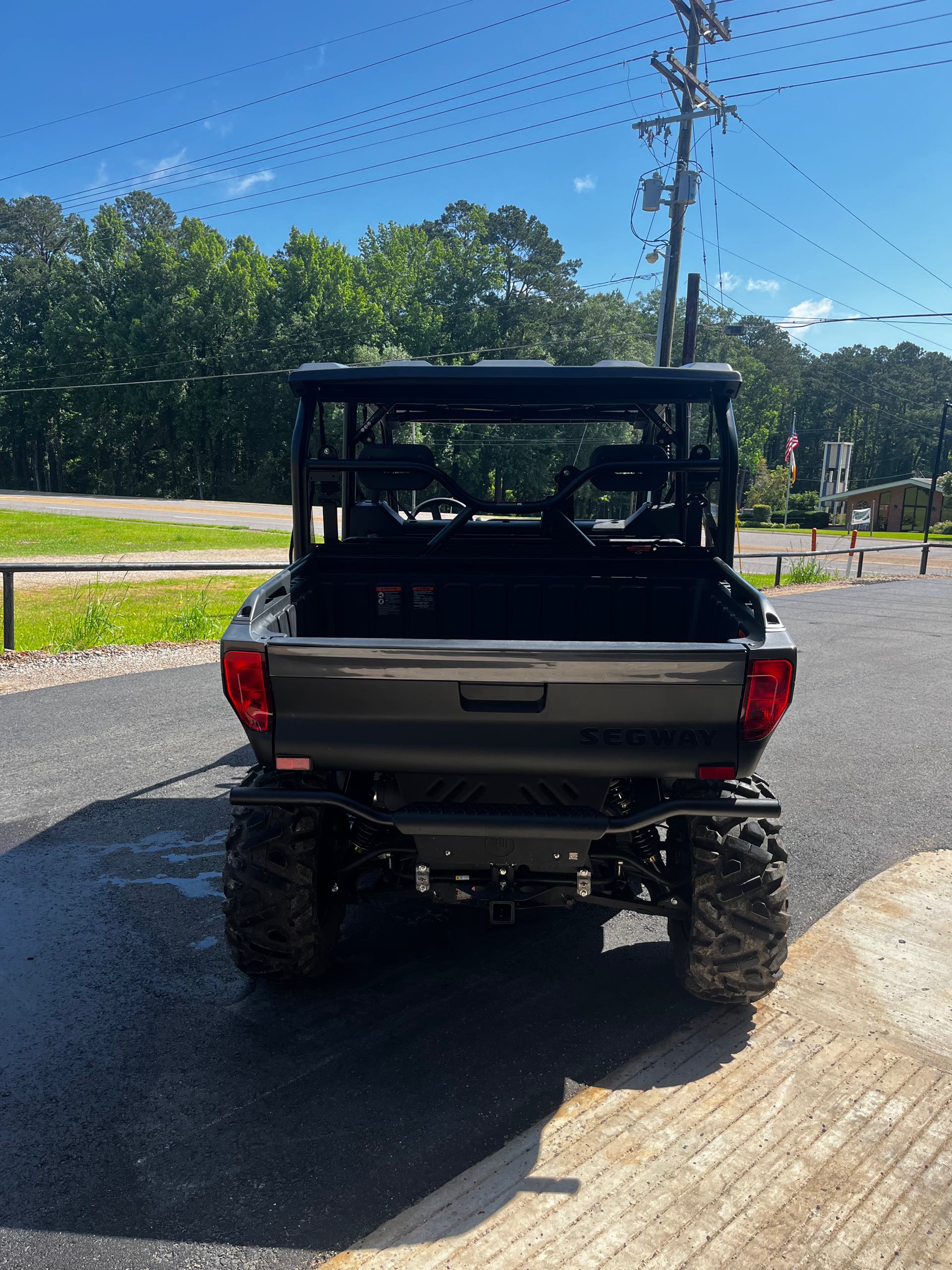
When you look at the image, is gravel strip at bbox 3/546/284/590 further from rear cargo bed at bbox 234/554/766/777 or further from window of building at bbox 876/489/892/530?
window of building at bbox 876/489/892/530

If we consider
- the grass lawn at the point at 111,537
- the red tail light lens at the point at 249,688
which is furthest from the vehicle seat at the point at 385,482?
the grass lawn at the point at 111,537

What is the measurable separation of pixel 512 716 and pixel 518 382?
58.9 inches

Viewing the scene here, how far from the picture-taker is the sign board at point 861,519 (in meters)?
32.0

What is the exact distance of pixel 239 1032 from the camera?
3059mm

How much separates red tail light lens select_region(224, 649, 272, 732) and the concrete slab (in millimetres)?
1259

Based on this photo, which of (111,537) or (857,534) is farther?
(857,534)

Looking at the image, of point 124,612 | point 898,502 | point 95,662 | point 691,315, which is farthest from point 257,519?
point 898,502

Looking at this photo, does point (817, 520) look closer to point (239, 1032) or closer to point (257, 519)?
point (257, 519)

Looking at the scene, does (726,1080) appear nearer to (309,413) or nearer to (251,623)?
(251,623)

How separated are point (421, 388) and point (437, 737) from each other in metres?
1.72

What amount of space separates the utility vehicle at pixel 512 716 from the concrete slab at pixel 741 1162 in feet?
0.91

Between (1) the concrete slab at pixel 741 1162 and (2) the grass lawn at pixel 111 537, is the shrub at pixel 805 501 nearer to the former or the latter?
(2) the grass lawn at pixel 111 537

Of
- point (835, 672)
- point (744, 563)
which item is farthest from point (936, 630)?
point (744, 563)

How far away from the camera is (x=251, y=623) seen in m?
2.83
